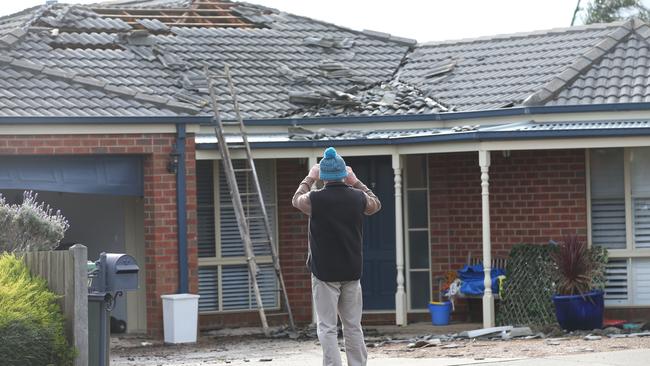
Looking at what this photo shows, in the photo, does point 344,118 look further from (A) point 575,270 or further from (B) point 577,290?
(B) point 577,290

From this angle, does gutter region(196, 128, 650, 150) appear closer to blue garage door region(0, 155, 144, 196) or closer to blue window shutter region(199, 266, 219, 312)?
blue garage door region(0, 155, 144, 196)

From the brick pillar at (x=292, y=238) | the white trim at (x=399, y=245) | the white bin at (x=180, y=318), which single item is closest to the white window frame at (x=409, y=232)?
the white trim at (x=399, y=245)

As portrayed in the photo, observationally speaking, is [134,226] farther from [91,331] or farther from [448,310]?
[91,331]

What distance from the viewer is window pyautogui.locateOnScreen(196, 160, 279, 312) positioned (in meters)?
18.4

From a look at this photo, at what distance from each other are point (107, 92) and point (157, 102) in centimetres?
69

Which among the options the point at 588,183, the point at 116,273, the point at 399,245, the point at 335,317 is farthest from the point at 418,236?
the point at 116,273

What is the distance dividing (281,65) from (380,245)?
3.31 meters

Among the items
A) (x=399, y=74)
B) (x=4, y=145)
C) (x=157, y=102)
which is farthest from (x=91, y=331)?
(x=399, y=74)

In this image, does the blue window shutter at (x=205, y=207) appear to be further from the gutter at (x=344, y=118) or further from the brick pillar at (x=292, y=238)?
the brick pillar at (x=292, y=238)

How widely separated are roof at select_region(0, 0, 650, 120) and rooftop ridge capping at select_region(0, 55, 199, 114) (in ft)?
0.06

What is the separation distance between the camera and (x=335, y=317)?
10.3 metres

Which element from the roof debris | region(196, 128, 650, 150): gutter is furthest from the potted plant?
the roof debris

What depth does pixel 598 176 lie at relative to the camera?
17578 millimetres

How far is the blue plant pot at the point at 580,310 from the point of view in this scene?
15969mm
